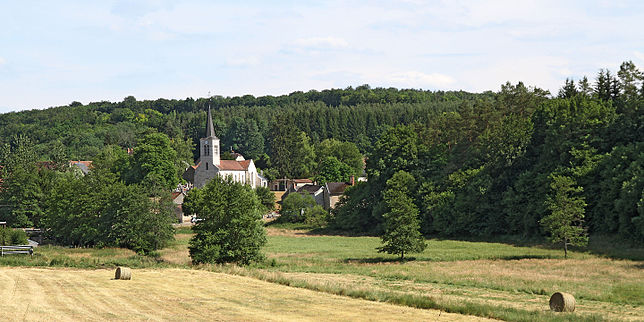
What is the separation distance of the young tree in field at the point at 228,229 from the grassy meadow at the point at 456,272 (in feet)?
5.23

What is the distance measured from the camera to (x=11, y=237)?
60281 mm

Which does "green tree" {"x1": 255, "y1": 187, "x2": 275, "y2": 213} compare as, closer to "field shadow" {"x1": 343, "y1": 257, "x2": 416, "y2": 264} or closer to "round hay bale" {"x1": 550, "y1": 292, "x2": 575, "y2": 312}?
"field shadow" {"x1": 343, "y1": 257, "x2": 416, "y2": 264}

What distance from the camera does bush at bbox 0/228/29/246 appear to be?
5928cm

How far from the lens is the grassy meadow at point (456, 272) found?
29.6 meters

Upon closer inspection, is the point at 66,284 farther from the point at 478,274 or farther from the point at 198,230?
the point at 478,274

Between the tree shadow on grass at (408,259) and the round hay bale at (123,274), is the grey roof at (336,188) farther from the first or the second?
the round hay bale at (123,274)

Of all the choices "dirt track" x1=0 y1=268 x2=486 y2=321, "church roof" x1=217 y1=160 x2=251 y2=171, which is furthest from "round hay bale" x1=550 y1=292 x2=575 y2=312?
"church roof" x1=217 y1=160 x2=251 y2=171

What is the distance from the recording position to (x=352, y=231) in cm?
9062

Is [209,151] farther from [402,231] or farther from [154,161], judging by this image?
[402,231]

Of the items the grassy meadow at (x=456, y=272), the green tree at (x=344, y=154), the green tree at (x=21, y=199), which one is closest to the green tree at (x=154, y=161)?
the green tree at (x=21, y=199)

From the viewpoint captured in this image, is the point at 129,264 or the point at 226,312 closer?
the point at 226,312

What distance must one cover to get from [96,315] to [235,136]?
555 ft

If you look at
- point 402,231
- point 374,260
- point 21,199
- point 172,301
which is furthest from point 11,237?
point 172,301

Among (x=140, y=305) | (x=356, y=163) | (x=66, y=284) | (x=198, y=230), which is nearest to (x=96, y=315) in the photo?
(x=140, y=305)
